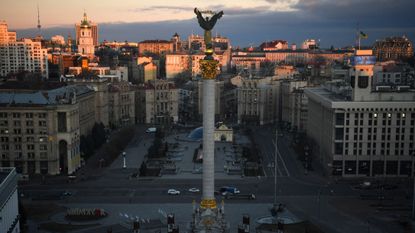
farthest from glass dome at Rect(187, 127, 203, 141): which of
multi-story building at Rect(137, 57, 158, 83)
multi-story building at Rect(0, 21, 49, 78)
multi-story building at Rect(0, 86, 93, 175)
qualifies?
multi-story building at Rect(0, 21, 49, 78)

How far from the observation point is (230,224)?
5325 cm

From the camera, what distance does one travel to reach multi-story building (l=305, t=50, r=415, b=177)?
71.6 m

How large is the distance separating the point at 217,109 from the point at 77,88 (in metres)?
46.0

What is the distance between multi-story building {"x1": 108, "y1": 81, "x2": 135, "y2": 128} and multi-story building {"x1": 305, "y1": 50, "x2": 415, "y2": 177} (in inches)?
2195

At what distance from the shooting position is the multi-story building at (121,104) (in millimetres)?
115438

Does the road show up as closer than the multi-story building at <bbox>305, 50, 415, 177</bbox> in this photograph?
Yes

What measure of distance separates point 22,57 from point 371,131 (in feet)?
385

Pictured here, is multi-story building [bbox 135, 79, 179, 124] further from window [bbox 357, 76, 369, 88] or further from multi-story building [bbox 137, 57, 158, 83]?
window [bbox 357, 76, 369, 88]

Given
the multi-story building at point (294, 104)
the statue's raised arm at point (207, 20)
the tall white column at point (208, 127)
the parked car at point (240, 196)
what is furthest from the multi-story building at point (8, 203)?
the multi-story building at point (294, 104)

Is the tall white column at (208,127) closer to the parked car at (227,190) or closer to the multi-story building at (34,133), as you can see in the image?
the parked car at (227,190)

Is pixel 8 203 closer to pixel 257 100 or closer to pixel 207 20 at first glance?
pixel 207 20

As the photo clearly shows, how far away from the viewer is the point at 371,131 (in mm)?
72250

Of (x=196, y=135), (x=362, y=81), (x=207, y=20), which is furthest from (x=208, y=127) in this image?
(x=196, y=135)

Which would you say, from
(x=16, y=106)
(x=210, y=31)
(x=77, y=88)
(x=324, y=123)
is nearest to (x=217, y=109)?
(x=77, y=88)
